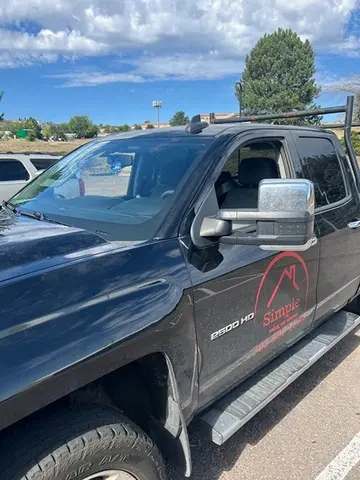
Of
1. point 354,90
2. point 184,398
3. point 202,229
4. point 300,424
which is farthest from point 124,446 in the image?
point 354,90

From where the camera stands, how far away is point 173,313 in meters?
1.87

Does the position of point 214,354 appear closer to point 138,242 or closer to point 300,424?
point 138,242

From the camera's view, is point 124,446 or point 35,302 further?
point 124,446

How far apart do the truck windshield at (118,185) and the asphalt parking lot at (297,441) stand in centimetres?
116

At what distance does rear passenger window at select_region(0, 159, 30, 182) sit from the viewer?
8.17 metres

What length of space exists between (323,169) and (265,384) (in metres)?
1.69

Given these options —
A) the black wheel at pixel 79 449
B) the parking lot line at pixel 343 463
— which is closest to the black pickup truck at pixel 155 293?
the black wheel at pixel 79 449

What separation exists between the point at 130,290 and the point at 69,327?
0.32m

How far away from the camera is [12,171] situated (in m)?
8.29

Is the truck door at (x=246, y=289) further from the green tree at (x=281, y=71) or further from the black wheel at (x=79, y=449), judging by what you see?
the green tree at (x=281, y=71)

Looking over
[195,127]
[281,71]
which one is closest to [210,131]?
[195,127]

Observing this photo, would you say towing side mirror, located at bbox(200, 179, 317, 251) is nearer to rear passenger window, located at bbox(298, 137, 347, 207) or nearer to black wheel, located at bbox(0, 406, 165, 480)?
black wheel, located at bbox(0, 406, 165, 480)

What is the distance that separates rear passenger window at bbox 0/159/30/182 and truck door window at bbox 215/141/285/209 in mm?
Answer: 6303

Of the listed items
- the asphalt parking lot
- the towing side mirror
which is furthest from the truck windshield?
the asphalt parking lot
